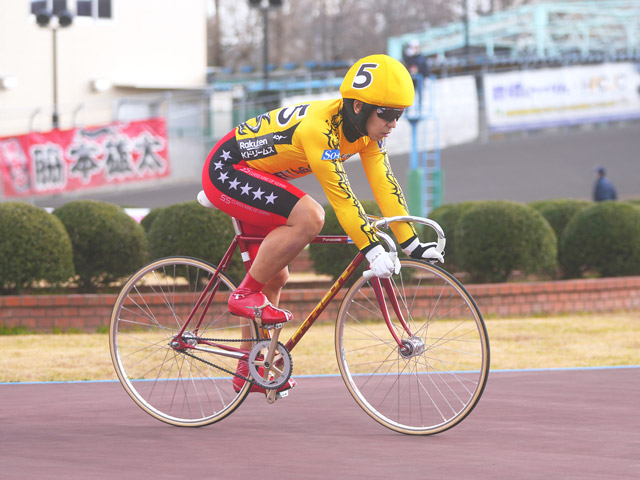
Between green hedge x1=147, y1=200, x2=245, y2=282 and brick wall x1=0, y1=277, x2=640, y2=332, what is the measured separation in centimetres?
95

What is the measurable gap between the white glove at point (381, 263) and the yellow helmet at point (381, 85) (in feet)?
2.43

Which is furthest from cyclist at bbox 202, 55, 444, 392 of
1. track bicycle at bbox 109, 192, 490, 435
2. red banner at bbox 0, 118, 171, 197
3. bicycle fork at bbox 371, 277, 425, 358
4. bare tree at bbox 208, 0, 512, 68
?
bare tree at bbox 208, 0, 512, 68

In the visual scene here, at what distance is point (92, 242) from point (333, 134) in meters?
6.42

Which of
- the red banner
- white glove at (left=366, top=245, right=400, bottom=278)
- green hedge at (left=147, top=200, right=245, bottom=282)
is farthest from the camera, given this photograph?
the red banner

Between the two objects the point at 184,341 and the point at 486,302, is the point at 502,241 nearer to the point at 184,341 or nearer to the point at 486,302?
the point at 486,302

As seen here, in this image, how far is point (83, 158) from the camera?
2995 cm

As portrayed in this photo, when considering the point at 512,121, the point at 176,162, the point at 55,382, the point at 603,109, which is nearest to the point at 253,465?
the point at 55,382

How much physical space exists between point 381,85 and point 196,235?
6.10 m

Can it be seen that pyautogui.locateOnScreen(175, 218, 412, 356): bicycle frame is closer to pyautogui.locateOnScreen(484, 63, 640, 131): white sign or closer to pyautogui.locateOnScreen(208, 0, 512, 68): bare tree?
pyautogui.locateOnScreen(484, 63, 640, 131): white sign

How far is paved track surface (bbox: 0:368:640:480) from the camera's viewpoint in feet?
15.3

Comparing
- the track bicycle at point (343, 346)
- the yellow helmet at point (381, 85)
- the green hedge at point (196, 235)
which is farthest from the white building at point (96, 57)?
the yellow helmet at point (381, 85)

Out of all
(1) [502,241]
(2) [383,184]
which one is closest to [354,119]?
(2) [383,184]

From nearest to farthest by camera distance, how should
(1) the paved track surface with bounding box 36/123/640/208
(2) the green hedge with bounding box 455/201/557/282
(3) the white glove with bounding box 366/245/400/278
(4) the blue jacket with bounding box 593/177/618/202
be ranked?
(3) the white glove with bounding box 366/245/400/278, (2) the green hedge with bounding box 455/201/557/282, (4) the blue jacket with bounding box 593/177/618/202, (1) the paved track surface with bounding box 36/123/640/208

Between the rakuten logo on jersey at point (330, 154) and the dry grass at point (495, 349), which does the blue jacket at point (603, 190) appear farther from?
the rakuten logo on jersey at point (330, 154)
